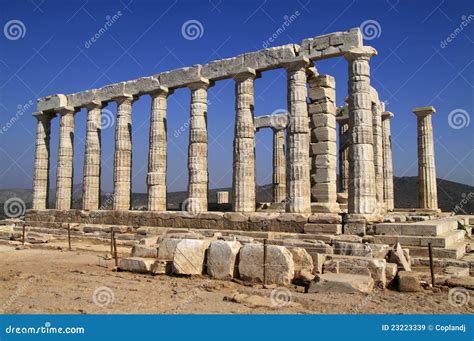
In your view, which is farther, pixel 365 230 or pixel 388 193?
pixel 388 193

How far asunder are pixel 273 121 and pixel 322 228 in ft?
49.4

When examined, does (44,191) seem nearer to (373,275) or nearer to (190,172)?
(190,172)

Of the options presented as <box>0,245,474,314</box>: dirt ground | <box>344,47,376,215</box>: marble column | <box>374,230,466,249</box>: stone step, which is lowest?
<box>0,245,474,314</box>: dirt ground

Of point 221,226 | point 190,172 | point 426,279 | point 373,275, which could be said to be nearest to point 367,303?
point 373,275

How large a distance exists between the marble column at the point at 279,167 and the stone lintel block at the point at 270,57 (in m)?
9.89

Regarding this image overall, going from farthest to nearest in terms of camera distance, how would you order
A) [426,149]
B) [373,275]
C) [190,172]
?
[426,149] < [190,172] < [373,275]

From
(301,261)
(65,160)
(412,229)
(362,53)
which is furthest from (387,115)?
(65,160)

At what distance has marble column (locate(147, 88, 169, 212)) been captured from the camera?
2116cm

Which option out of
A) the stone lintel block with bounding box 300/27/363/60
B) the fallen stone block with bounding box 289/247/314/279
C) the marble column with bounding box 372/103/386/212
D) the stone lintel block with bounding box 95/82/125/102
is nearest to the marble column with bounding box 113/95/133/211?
the stone lintel block with bounding box 95/82/125/102

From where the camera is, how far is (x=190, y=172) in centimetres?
2005

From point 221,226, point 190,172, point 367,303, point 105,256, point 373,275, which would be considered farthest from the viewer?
point 190,172

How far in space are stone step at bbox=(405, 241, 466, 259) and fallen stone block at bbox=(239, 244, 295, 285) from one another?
14.9 ft

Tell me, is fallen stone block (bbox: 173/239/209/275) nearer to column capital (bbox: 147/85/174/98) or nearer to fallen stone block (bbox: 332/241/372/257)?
fallen stone block (bbox: 332/241/372/257)

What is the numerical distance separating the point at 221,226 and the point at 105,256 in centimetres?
Result: 485
